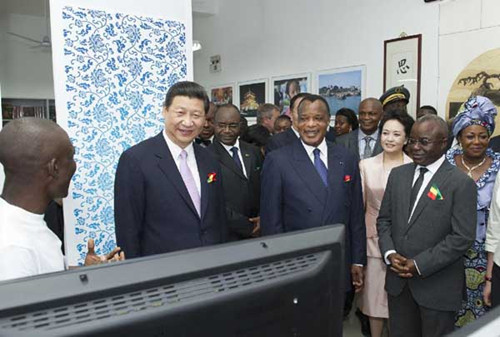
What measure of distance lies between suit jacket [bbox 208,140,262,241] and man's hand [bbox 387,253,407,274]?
3.24ft

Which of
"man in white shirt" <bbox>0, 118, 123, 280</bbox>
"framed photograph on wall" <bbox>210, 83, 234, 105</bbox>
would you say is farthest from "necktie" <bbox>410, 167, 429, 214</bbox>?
"framed photograph on wall" <bbox>210, 83, 234, 105</bbox>

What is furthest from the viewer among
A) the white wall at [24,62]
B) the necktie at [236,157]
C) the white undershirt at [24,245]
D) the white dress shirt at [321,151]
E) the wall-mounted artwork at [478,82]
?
the white wall at [24,62]

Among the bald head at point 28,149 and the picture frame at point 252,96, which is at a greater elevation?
the picture frame at point 252,96

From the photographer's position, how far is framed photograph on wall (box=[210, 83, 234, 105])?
769cm

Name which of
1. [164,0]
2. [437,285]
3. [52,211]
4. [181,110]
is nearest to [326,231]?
[181,110]

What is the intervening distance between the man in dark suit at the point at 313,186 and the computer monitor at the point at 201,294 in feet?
4.54

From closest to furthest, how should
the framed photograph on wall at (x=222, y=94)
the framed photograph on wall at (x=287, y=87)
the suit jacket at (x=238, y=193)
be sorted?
the suit jacket at (x=238, y=193), the framed photograph on wall at (x=287, y=87), the framed photograph on wall at (x=222, y=94)

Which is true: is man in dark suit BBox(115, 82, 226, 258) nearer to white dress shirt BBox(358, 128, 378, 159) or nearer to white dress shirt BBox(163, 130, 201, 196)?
white dress shirt BBox(163, 130, 201, 196)

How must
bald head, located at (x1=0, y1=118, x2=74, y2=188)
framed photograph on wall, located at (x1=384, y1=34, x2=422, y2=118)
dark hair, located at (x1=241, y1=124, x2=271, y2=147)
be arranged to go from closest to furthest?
1. bald head, located at (x1=0, y1=118, x2=74, y2=188)
2. dark hair, located at (x1=241, y1=124, x2=271, y2=147)
3. framed photograph on wall, located at (x1=384, y1=34, x2=422, y2=118)

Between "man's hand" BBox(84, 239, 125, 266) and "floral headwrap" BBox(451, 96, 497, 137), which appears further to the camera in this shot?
Result: "floral headwrap" BBox(451, 96, 497, 137)

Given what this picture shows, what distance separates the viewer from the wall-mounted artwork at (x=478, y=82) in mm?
4074

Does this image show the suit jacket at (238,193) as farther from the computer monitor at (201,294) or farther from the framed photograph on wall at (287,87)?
the framed photograph on wall at (287,87)

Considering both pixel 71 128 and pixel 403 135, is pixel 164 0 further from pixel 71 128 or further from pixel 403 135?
pixel 403 135

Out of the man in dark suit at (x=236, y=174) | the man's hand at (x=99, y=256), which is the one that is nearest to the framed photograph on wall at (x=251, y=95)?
the man in dark suit at (x=236, y=174)
